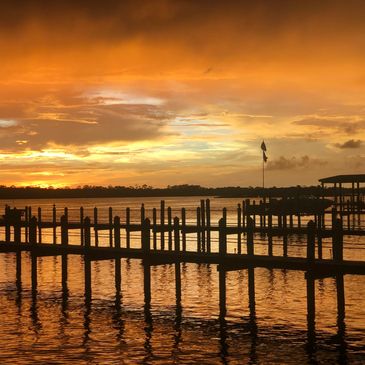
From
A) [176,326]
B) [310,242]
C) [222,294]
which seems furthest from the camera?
[222,294]

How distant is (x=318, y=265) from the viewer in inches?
969

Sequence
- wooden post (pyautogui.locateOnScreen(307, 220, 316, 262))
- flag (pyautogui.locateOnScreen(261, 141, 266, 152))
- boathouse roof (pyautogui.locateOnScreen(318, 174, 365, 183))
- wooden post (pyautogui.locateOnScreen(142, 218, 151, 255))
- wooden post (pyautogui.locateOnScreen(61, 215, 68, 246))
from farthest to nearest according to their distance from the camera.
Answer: flag (pyautogui.locateOnScreen(261, 141, 266, 152)), boathouse roof (pyautogui.locateOnScreen(318, 174, 365, 183)), wooden post (pyautogui.locateOnScreen(61, 215, 68, 246)), wooden post (pyautogui.locateOnScreen(142, 218, 151, 255)), wooden post (pyautogui.locateOnScreen(307, 220, 316, 262))

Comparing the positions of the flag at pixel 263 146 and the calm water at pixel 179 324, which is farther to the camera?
the flag at pixel 263 146

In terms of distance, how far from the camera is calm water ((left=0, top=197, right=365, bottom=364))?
22672 mm

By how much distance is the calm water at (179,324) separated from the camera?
74.4ft

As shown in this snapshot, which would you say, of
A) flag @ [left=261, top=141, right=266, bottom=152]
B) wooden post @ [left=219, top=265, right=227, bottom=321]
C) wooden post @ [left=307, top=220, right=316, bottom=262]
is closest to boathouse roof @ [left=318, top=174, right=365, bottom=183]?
flag @ [left=261, top=141, right=266, bottom=152]

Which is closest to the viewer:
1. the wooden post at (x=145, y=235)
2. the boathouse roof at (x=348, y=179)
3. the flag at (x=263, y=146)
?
the wooden post at (x=145, y=235)

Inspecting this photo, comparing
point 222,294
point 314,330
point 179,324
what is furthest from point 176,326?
point 314,330

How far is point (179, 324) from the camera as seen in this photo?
2708cm

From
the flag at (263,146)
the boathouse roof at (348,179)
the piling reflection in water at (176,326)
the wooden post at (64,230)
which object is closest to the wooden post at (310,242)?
the piling reflection in water at (176,326)

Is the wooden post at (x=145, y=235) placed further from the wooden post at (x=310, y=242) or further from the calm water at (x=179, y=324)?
the wooden post at (x=310, y=242)

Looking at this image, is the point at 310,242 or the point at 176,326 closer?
the point at 310,242

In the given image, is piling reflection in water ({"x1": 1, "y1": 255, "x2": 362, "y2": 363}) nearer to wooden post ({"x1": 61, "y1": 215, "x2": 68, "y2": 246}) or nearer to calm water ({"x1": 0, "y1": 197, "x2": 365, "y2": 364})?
calm water ({"x1": 0, "y1": 197, "x2": 365, "y2": 364})

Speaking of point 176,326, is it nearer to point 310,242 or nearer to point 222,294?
point 222,294
